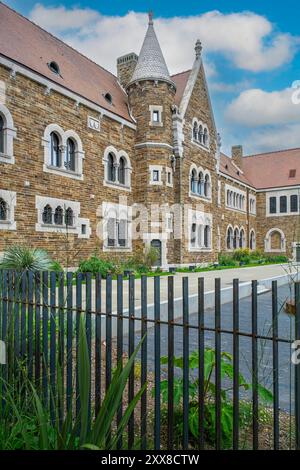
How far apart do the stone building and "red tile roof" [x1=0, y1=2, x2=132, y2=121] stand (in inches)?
3.2

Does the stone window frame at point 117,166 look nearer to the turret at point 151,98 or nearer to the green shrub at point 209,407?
the turret at point 151,98

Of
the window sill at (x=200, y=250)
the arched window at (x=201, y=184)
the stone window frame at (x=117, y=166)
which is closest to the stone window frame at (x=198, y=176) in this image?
the arched window at (x=201, y=184)

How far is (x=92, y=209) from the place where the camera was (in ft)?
59.0


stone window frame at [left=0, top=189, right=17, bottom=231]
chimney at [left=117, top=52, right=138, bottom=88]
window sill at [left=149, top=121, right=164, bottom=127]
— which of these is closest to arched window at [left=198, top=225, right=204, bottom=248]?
window sill at [left=149, top=121, right=164, bottom=127]

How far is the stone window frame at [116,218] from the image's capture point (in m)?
18.7

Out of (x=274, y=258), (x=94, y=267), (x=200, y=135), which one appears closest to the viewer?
(x=94, y=267)

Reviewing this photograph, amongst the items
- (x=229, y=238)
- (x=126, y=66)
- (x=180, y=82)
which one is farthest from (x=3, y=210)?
(x=229, y=238)

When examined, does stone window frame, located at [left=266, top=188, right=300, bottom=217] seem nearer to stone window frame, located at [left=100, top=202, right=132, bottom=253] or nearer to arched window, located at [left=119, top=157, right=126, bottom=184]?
stone window frame, located at [left=100, top=202, right=132, bottom=253]

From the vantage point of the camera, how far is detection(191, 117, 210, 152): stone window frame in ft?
80.3

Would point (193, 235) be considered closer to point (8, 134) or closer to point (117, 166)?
point (117, 166)

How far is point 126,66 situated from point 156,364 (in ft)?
81.3

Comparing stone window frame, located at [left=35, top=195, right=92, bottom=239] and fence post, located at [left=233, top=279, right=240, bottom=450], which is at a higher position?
stone window frame, located at [left=35, top=195, right=92, bottom=239]

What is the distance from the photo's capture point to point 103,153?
18766 millimetres
